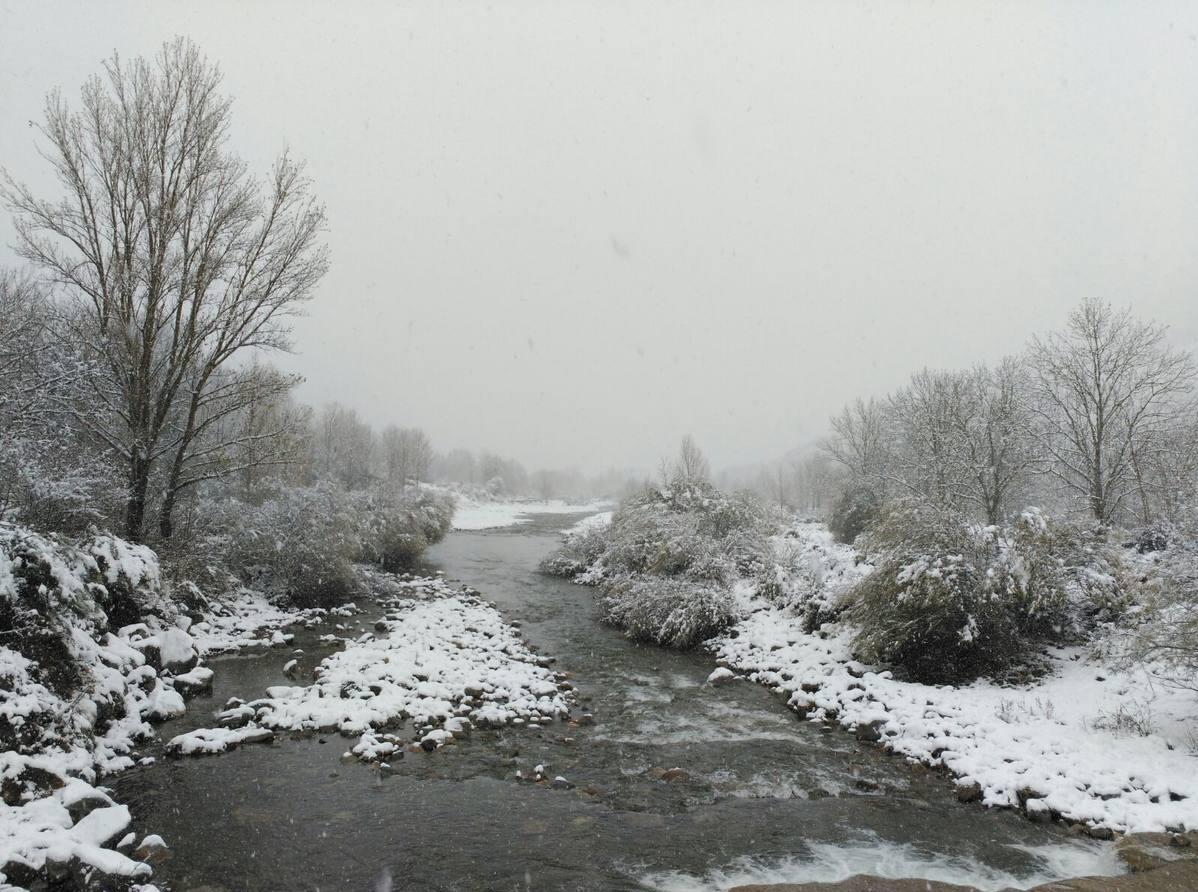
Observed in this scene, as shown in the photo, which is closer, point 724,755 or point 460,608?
point 724,755

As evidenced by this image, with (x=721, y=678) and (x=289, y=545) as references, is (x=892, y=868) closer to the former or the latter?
(x=721, y=678)

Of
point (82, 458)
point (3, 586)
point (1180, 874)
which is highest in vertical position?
point (82, 458)

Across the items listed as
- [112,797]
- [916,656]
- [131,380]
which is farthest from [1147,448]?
[131,380]

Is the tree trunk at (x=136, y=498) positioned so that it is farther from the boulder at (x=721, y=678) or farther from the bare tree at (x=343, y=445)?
the bare tree at (x=343, y=445)

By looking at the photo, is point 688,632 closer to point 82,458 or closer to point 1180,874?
point 1180,874

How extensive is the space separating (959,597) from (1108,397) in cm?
1621

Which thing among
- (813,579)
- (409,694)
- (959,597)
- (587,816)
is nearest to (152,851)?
(587,816)

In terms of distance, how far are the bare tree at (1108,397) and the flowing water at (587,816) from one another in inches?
707

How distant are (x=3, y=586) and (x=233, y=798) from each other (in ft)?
12.6

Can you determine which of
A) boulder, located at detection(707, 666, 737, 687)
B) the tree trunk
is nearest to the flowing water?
boulder, located at detection(707, 666, 737, 687)

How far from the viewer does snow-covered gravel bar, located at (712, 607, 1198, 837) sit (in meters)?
6.61

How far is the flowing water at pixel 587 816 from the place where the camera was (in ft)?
18.6

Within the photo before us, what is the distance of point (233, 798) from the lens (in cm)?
671

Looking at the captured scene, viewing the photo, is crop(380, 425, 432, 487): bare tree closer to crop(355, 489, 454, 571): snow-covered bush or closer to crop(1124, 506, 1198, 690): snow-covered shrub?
crop(355, 489, 454, 571): snow-covered bush
